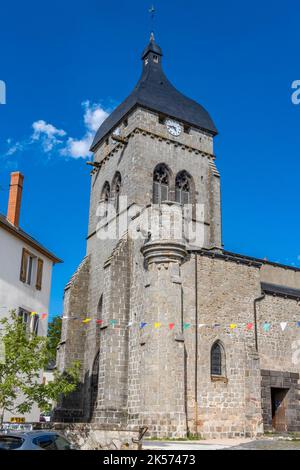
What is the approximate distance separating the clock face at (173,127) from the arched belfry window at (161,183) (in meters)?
2.36

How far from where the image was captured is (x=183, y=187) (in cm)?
2950

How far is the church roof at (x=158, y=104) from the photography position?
1175 inches

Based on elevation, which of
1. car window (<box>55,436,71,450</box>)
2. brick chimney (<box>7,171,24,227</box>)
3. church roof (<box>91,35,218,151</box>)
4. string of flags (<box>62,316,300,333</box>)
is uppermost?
church roof (<box>91,35,218,151</box>)

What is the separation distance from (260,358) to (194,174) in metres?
11.8

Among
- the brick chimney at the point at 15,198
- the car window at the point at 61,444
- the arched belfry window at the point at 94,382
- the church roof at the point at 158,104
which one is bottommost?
the car window at the point at 61,444

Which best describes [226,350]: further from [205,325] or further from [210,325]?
[205,325]

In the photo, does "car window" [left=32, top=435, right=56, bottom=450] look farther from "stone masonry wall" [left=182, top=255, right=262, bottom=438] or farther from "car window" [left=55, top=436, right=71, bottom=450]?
"stone masonry wall" [left=182, top=255, right=262, bottom=438]

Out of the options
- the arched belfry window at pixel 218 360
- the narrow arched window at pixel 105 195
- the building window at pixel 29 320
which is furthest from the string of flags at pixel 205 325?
the narrow arched window at pixel 105 195

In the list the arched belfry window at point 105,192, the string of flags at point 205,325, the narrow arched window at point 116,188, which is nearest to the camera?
the string of flags at point 205,325

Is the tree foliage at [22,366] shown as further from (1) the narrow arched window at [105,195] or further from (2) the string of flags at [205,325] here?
(1) the narrow arched window at [105,195]

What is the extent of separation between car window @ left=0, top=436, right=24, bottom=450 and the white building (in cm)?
1166

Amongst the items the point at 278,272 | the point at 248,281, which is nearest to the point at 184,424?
the point at 248,281

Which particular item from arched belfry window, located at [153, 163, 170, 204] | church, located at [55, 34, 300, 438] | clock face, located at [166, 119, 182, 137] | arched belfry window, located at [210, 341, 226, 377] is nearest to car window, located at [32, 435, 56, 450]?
church, located at [55, 34, 300, 438]

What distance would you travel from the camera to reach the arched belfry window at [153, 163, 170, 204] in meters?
28.0
